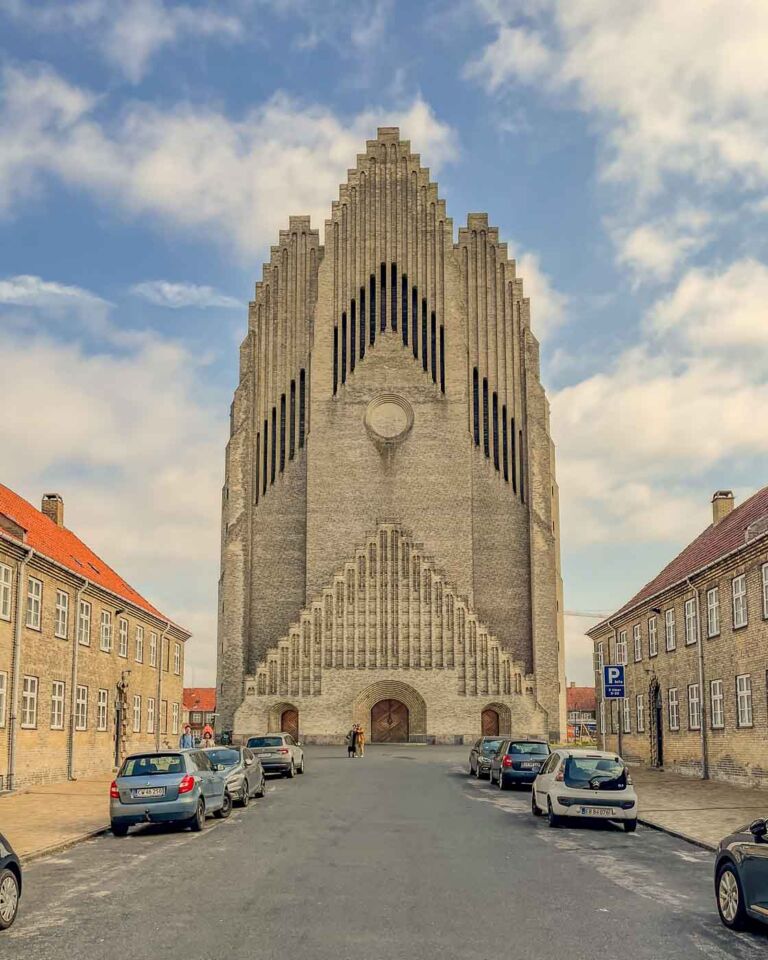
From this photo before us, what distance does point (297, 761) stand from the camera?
121 feet

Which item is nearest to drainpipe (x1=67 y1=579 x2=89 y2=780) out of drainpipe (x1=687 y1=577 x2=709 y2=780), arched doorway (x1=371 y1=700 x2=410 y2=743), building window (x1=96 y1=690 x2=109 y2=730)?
building window (x1=96 y1=690 x2=109 y2=730)

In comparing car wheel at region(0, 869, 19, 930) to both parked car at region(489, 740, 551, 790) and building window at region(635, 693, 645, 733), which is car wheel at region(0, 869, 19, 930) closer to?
parked car at region(489, 740, 551, 790)

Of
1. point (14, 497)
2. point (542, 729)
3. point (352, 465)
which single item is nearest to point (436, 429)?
point (352, 465)

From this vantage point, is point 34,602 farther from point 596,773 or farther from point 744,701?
point 744,701

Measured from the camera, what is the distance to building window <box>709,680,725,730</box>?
104ft

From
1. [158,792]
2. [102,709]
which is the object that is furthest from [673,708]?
[158,792]

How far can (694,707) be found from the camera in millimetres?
34344

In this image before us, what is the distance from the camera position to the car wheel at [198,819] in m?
19.0

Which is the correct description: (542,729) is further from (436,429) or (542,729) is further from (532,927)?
(532,927)

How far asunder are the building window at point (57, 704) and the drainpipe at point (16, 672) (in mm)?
3607

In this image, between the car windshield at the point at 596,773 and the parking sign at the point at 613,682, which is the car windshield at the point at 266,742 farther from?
the car windshield at the point at 596,773

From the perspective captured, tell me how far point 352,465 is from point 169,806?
50625 mm

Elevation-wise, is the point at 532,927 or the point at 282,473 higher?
the point at 282,473

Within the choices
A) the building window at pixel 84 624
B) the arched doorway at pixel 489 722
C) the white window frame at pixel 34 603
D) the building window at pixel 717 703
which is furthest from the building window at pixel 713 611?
the arched doorway at pixel 489 722
